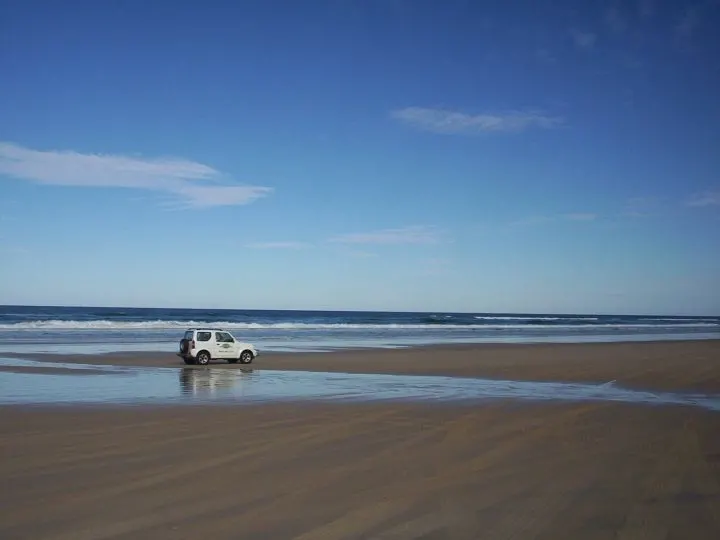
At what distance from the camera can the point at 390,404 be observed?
1830 centimetres

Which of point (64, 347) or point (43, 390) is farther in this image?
point (64, 347)

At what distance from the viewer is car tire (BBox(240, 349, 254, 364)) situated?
112 feet

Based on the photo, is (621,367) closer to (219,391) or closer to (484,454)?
(219,391)

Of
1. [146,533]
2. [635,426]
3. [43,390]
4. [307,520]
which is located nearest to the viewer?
[146,533]

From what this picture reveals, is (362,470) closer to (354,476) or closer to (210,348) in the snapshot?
(354,476)

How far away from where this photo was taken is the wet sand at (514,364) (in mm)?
26828

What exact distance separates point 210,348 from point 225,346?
28.7 inches

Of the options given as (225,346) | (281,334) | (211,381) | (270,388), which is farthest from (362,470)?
(281,334)

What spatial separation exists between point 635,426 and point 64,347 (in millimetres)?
36846

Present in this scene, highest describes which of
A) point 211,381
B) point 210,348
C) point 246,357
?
point 210,348

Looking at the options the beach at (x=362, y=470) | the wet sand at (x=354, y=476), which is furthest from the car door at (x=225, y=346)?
the wet sand at (x=354, y=476)

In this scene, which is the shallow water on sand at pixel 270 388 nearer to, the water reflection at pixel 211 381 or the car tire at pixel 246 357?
the water reflection at pixel 211 381

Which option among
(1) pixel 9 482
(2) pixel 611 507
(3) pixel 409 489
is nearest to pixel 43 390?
(1) pixel 9 482

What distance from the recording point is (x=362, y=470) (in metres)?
10.4
